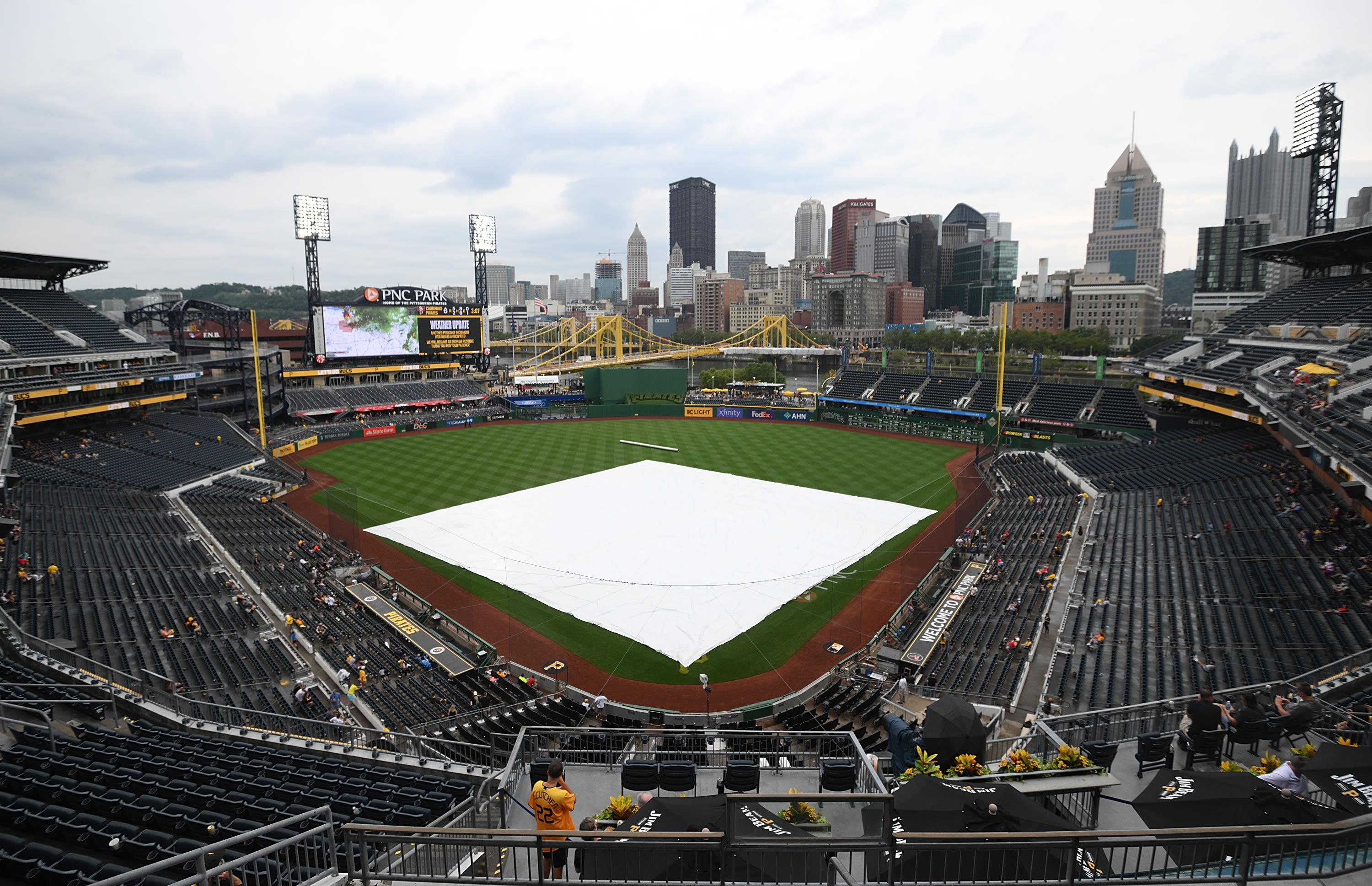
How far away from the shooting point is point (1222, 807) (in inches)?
275

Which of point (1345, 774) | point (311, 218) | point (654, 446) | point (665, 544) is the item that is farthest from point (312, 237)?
point (1345, 774)

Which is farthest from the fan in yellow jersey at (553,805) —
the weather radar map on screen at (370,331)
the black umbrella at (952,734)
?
the weather radar map on screen at (370,331)

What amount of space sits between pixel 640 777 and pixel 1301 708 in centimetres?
912

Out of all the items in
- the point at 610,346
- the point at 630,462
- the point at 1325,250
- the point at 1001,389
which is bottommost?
the point at 630,462

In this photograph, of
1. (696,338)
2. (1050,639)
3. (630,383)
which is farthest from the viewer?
(696,338)

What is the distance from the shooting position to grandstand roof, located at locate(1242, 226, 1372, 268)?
35125mm

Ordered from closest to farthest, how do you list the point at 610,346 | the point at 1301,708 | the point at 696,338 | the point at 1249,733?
the point at 1301,708 → the point at 1249,733 → the point at 610,346 → the point at 696,338

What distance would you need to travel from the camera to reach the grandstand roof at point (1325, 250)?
35.1m

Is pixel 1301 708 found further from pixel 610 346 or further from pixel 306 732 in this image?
pixel 610 346

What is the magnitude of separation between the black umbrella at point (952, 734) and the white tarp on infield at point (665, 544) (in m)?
12.6

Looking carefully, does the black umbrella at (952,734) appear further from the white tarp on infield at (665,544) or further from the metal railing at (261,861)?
the white tarp on infield at (665,544)

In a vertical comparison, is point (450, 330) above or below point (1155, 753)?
above

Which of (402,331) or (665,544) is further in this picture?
(402,331)

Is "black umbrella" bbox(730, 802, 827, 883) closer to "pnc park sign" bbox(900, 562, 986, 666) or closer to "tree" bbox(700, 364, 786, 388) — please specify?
"pnc park sign" bbox(900, 562, 986, 666)
